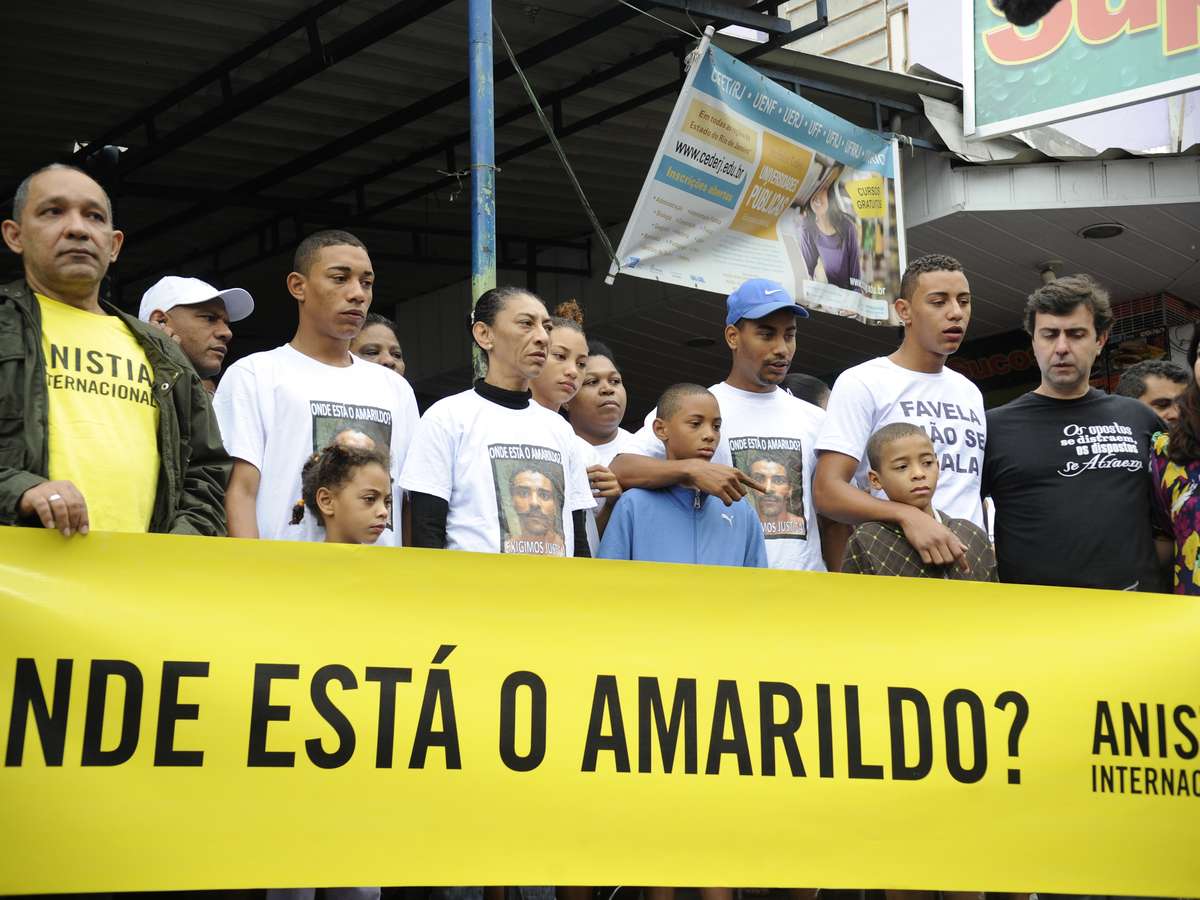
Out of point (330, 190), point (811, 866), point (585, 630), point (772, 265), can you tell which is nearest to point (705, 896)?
point (811, 866)

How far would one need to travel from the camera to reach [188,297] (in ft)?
17.6

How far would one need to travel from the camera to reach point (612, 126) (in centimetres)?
1076

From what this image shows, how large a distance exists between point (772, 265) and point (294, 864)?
661cm

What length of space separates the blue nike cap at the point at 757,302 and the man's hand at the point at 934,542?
1168 mm

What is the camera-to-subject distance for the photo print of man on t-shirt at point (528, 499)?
4332 millimetres

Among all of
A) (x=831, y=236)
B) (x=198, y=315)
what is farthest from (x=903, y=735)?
(x=831, y=236)

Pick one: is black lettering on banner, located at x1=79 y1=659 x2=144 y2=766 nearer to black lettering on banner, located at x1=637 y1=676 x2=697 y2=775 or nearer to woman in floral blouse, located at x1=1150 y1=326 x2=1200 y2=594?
black lettering on banner, located at x1=637 y1=676 x2=697 y2=775

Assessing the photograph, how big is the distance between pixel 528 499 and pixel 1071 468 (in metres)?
1.70

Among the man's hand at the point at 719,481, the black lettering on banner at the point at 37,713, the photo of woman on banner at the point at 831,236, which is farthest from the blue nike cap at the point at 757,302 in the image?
the photo of woman on banner at the point at 831,236

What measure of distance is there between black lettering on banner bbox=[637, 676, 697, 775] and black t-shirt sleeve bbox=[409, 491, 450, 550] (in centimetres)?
97

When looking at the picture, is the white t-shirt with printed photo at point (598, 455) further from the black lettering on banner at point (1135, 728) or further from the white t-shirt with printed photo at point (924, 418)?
the black lettering on banner at point (1135, 728)

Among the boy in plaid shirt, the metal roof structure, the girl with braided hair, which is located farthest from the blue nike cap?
the metal roof structure

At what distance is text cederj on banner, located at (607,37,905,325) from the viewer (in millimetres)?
8328

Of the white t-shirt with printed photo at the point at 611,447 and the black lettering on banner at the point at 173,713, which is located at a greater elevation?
the white t-shirt with printed photo at the point at 611,447
